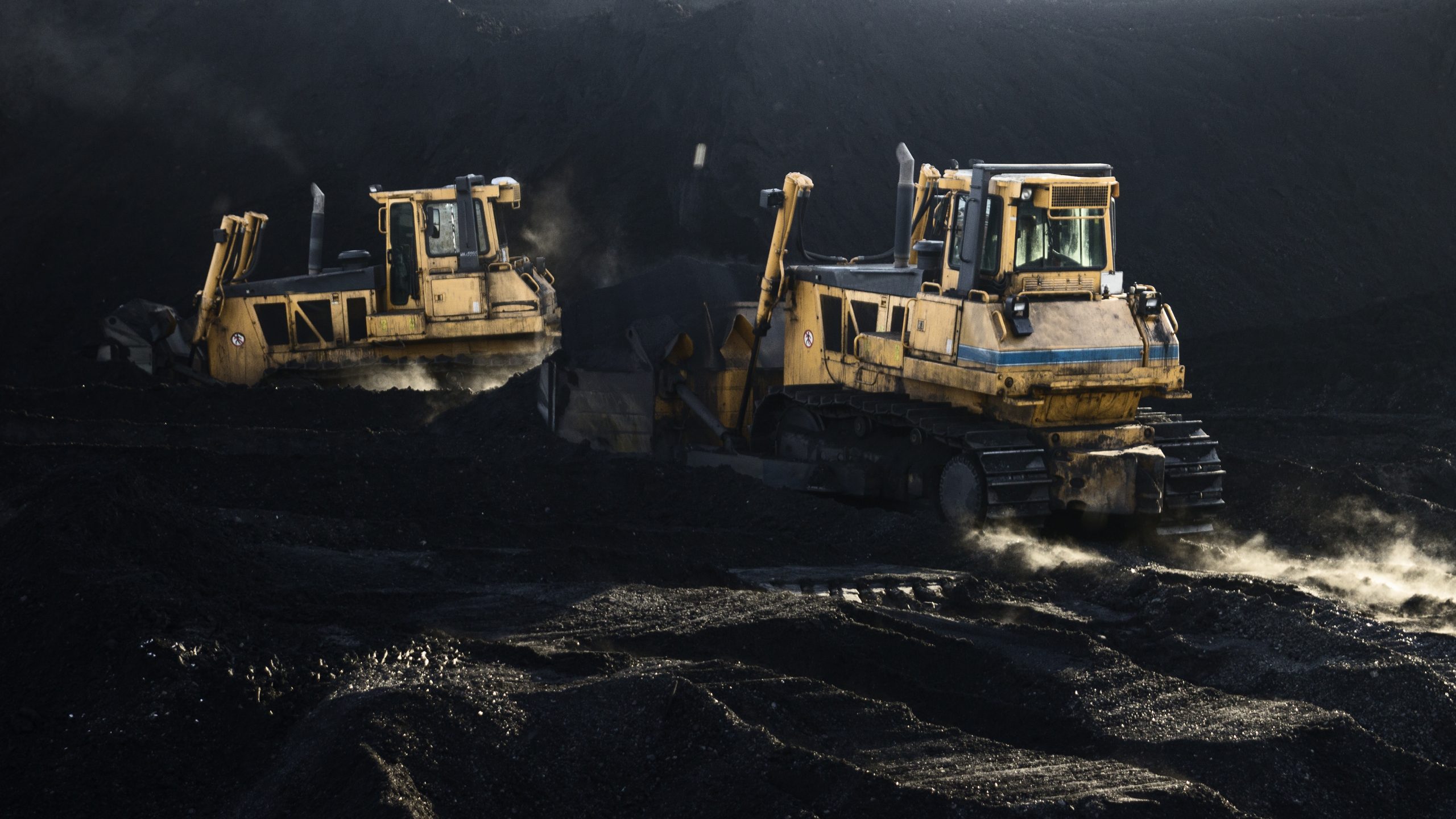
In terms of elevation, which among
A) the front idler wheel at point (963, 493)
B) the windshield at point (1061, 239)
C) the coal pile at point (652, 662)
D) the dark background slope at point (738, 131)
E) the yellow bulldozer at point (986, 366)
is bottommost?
the coal pile at point (652, 662)

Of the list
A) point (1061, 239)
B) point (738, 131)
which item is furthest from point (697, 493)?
point (738, 131)

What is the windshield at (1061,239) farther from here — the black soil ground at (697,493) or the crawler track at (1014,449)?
the black soil ground at (697,493)

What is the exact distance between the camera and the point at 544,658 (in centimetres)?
697

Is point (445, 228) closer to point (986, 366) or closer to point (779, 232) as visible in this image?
point (779, 232)

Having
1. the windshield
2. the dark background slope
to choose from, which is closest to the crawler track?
the windshield

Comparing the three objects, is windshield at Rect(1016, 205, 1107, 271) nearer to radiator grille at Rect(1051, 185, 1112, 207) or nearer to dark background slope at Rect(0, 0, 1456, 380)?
radiator grille at Rect(1051, 185, 1112, 207)

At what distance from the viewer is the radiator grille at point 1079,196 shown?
1084 centimetres

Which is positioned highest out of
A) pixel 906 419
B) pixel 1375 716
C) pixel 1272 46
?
pixel 1272 46

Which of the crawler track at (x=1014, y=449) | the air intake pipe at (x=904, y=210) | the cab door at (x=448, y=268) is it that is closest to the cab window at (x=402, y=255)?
the cab door at (x=448, y=268)

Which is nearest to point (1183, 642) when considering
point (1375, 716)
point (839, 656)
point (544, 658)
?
point (1375, 716)

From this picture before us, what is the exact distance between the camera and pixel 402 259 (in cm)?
1728

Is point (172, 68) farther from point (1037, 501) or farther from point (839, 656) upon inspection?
point (839, 656)

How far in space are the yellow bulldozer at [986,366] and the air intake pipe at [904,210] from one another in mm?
15

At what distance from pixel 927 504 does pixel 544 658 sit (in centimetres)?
532
